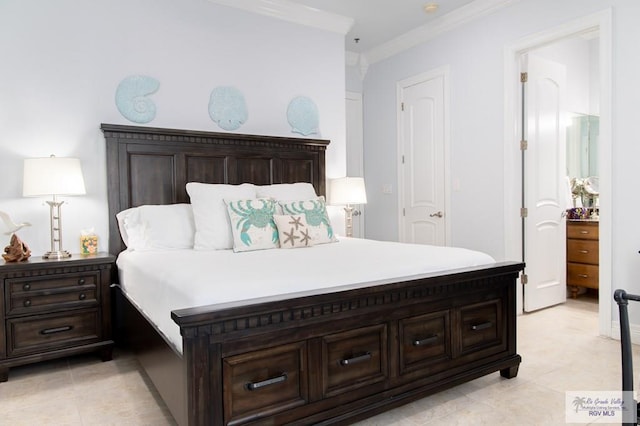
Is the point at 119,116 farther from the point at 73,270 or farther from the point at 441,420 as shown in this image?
the point at 441,420

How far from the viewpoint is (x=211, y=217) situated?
9.41 feet

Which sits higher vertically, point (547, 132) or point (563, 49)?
point (563, 49)

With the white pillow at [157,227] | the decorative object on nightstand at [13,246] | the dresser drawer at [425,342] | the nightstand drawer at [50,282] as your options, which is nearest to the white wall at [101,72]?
the decorative object on nightstand at [13,246]

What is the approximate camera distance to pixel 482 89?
3912 millimetres

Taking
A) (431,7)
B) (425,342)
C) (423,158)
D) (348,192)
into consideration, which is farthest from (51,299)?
(431,7)

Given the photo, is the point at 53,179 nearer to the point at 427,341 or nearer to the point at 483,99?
the point at 427,341

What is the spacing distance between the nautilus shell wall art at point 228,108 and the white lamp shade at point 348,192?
1.05 m

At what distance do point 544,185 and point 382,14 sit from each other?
222 cm

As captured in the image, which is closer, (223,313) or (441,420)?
(223,313)

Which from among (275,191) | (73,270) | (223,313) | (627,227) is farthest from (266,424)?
(627,227)

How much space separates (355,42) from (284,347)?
13.1ft

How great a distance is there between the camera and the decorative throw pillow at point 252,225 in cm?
272

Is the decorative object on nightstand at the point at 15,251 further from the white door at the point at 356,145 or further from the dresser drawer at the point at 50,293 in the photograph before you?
the white door at the point at 356,145

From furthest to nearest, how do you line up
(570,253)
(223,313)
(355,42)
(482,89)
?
(355,42) → (570,253) → (482,89) → (223,313)
